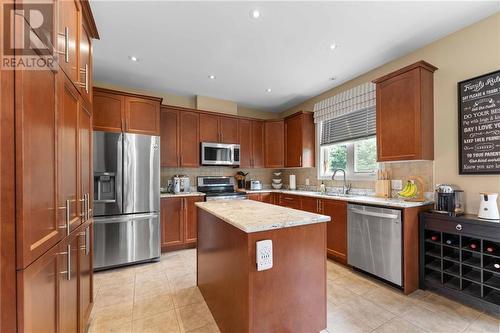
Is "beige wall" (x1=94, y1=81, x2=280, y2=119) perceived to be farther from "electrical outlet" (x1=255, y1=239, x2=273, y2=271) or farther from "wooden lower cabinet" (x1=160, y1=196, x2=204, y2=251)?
"electrical outlet" (x1=255, y1=239, x2=273, y2=271)

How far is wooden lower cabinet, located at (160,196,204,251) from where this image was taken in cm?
345

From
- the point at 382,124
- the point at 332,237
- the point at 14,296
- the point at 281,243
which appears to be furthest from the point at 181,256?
the point at 382,124

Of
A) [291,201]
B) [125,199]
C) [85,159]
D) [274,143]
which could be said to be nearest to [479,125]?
[291,201]

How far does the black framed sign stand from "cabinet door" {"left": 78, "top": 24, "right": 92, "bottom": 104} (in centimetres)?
341

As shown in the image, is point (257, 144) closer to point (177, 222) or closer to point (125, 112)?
point (177, 222)

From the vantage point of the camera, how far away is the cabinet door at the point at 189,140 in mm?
3918

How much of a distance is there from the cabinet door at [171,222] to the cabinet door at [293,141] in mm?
2247

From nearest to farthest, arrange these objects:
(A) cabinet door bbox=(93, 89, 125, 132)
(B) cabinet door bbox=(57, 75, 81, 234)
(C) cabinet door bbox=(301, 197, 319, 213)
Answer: (B) cabinet door bbox=(57, 75, 81, 234) < (A) cabinet door bbox=(93, 89, 125, 132) < (C) cabinet door bbox=(301, 197, 319, 213)

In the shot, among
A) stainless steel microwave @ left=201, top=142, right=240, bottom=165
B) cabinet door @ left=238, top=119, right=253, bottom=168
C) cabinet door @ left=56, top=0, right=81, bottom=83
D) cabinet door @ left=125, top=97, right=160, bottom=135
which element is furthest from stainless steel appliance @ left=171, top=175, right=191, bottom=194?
cabinet door @ left=56, top=0, right=81, bottom=83

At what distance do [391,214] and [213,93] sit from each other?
340 centimetres

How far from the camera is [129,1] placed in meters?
1.87

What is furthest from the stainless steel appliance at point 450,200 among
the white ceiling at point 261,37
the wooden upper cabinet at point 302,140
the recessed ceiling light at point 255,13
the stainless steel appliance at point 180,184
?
the stainless steel appliance at point 180,184

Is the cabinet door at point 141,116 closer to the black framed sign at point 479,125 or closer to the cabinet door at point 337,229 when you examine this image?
the cabinet door at point 337,229

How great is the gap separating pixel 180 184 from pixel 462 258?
378 centimetres
